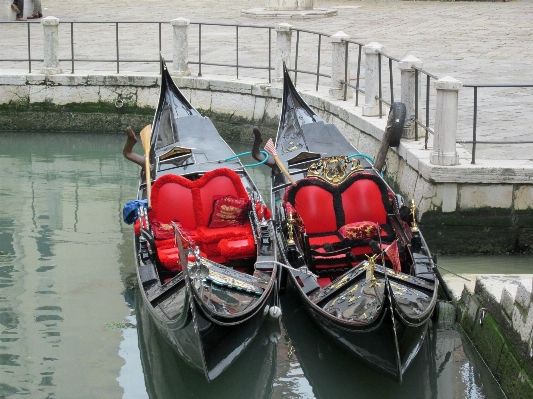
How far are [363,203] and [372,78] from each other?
2269 mm

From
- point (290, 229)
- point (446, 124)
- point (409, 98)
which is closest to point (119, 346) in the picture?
point (290, 229)

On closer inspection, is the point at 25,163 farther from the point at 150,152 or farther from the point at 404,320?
the point at 404,320

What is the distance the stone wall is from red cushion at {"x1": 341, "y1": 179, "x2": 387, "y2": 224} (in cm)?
57

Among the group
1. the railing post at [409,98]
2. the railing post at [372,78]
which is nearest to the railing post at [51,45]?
the railing post at [372,78]

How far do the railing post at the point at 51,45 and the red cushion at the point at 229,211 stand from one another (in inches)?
188

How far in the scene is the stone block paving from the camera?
26.7 feet

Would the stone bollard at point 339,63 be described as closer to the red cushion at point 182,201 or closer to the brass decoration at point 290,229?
the red cushion at point 182,201

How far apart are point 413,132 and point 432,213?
900 millimetres

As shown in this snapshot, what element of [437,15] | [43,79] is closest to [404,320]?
[43,79]

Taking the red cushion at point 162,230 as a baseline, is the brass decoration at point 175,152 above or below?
above

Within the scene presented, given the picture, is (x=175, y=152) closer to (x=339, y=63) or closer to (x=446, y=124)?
(x=446, y=124)

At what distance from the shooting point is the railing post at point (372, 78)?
7570mm

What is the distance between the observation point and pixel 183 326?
4.33 m

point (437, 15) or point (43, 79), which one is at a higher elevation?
point (437, 15)
